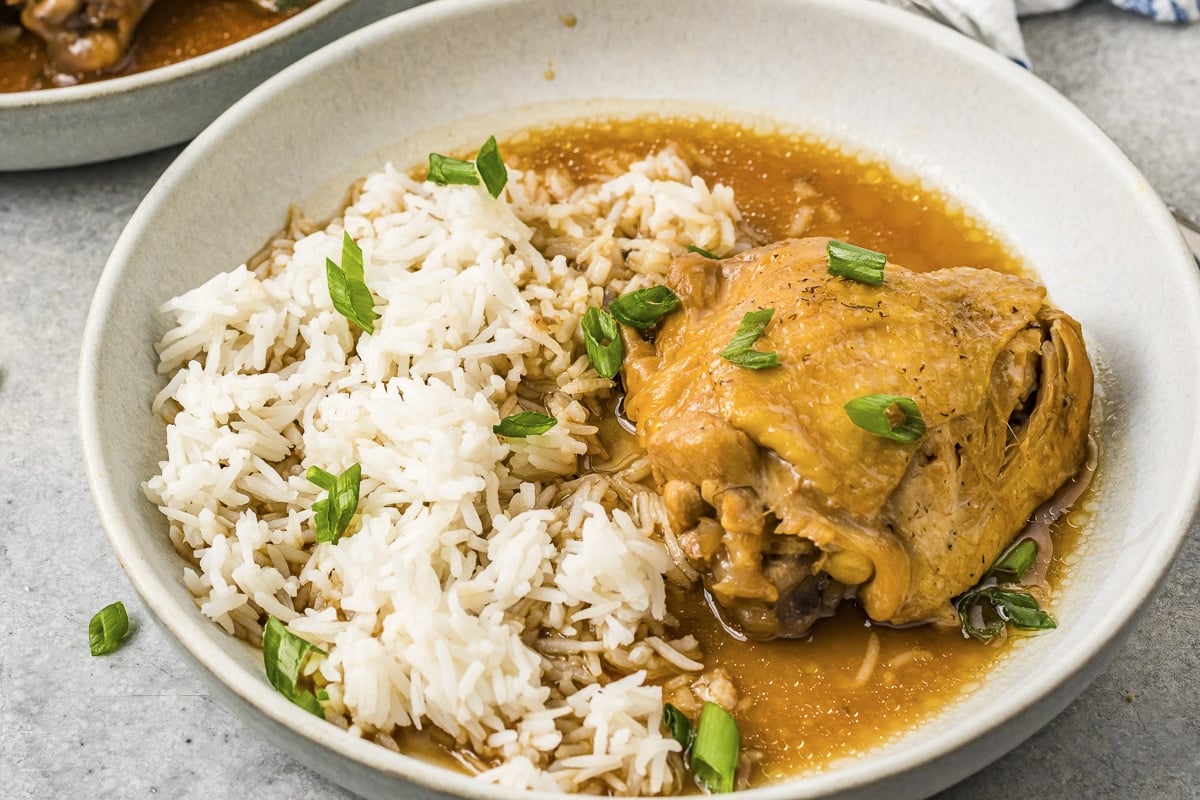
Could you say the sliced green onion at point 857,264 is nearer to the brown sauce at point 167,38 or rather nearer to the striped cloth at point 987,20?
the striped cloth at point 987,20

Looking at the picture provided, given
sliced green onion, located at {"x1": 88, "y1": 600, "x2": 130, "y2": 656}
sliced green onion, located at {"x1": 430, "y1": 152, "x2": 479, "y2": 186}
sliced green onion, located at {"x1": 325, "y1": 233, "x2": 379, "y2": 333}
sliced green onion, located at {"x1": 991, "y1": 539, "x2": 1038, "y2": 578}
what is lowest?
sliced green onion, located at {"x1": 88, "y1": 600, "x2": 130, "y2": 656}

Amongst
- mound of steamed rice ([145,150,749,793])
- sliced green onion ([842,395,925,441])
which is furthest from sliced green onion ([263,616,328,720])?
sliced green onion ([842,395,925,441])

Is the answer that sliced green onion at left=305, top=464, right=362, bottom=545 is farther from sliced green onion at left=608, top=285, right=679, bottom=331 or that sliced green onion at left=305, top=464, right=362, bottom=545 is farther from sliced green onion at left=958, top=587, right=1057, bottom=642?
sliced green onion at left=958, top=587, right=1057, bottom=642

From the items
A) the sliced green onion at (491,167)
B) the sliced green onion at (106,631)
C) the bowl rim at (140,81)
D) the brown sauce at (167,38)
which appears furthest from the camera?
the brown sauce at (167,38)

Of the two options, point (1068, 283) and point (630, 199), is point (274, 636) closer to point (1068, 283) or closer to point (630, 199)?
point (630, 199)

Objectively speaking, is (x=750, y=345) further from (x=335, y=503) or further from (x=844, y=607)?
(x=335, y=503)

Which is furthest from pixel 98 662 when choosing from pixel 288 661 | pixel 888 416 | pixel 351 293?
pixel 888 416

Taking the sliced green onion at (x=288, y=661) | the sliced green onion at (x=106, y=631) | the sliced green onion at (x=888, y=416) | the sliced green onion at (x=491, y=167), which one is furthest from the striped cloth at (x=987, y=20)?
the sliced green onion at (x=106, y=631)
